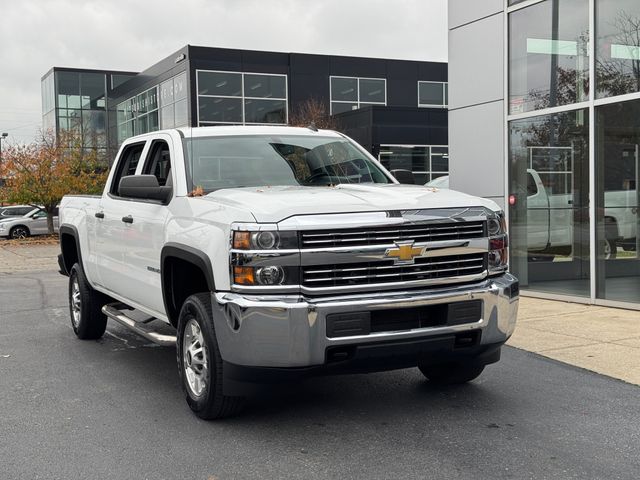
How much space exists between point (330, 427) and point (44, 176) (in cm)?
2761

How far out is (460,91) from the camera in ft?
40.8

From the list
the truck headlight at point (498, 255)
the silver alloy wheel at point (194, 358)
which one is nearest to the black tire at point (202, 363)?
the silver alloy wheel at point (194, 358)

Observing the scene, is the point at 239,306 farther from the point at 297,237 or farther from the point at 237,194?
the point at 237,194

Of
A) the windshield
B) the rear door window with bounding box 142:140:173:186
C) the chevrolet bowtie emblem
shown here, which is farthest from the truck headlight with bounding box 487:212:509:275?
the rear door window with bounding box 142:140:173:186

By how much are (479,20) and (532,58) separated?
1.39 meters

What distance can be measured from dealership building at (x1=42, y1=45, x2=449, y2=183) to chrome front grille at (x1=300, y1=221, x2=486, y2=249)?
1158 inches

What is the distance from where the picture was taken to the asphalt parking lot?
422 cm

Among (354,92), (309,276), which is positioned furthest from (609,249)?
(354,92)

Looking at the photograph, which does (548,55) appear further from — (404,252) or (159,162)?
(404,252)

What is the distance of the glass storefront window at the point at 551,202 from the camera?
10.3 m

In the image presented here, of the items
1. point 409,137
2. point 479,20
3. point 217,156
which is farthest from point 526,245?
point 409,137

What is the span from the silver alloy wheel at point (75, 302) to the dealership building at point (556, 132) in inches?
253

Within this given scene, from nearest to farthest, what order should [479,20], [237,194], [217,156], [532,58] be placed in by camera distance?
[237,194], [217,156], [532,58], [479,20]

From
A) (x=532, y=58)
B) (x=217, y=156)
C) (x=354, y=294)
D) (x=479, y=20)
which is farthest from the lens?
(x=479, y=20)
